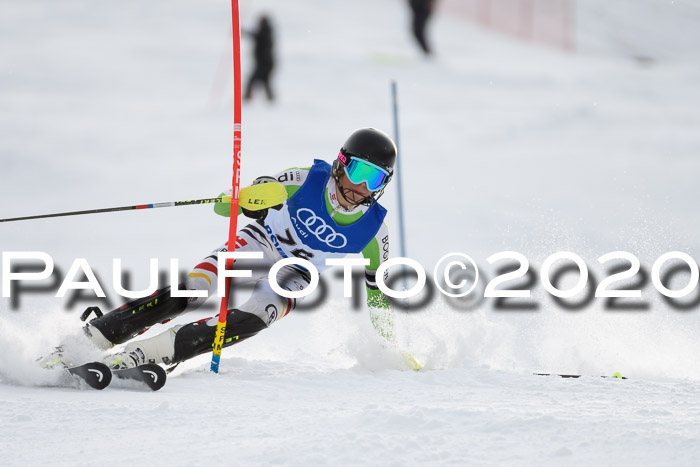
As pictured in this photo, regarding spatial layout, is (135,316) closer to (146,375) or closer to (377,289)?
(146,375)

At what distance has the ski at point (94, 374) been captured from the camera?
123 inches

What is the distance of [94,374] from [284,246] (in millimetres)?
1308

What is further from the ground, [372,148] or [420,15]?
[420,15]

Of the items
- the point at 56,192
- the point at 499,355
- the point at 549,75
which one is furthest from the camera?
the point at 549,75

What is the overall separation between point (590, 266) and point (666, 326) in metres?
2.26

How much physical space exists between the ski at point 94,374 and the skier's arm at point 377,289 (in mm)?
1481

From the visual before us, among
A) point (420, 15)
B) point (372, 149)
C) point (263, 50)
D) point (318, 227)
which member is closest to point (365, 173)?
point (372, 149)

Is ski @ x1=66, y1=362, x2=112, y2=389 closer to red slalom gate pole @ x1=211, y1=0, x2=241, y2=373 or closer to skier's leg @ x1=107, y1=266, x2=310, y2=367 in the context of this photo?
skier's leg @ x1=107, y1=266, x2=310, y2=367

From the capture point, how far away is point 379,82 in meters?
17.3

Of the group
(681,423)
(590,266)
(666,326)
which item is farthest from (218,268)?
(590,266)

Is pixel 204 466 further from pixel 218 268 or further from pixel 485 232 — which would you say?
pixel 485 232

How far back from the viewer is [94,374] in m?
3.13

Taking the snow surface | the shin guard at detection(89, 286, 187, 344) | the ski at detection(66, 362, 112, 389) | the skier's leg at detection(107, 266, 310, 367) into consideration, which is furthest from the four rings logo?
the ski at detection(66, 362, 112, 389)

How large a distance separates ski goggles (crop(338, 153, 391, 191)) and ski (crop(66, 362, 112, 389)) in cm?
144
